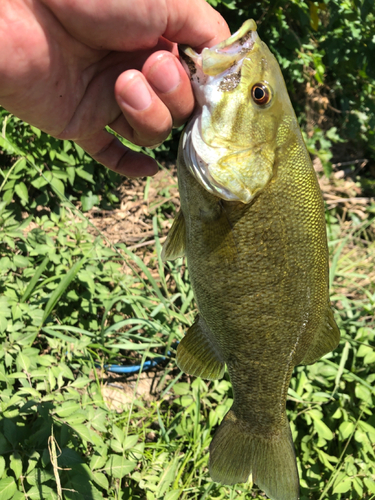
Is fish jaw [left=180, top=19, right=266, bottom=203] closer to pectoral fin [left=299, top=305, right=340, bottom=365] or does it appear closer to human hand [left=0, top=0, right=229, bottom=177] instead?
human hand [left=0, top=0, right=229, bottom=177]

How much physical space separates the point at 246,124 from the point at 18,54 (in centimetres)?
91

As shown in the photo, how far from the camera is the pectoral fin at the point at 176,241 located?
175cm

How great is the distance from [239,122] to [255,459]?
1451 mm

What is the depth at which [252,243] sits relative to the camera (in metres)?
1.55

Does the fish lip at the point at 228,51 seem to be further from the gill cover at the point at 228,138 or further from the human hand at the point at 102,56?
the human hand at the point at 102,56

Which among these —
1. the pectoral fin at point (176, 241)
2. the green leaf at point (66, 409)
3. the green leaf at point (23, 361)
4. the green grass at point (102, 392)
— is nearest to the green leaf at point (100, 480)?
the green grass at point (102, 392)

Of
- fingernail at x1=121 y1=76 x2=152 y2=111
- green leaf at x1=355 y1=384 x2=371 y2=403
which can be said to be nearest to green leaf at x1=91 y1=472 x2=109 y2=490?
fingernail at x1=121 y1=76 x2=152 y2=111

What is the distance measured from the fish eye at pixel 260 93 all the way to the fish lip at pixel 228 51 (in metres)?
0.12

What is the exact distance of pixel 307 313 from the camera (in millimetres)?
1668

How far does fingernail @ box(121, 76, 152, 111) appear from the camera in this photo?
1.49 meters

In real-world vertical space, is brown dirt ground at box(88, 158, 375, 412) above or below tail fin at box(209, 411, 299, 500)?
below

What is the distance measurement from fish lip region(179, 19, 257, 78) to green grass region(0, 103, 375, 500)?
146 cm

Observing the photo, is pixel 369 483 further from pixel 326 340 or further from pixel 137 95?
pixel 137 95


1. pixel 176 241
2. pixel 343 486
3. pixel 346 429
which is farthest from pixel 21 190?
pixel 343 486
